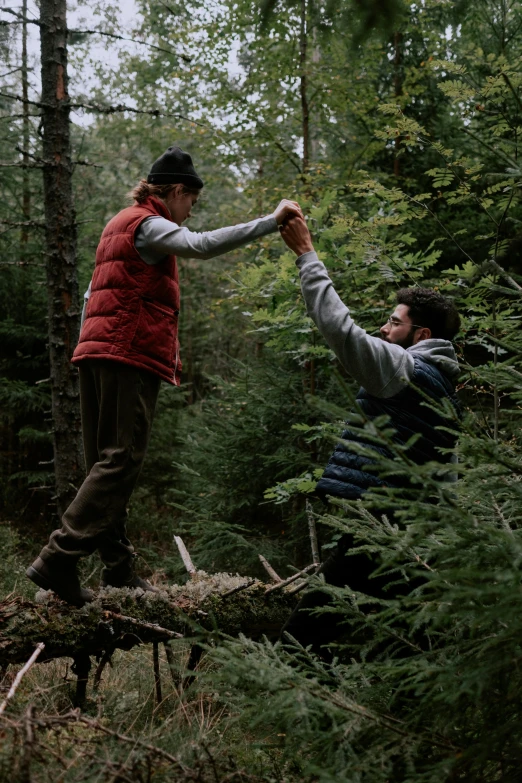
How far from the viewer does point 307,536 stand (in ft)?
19.4

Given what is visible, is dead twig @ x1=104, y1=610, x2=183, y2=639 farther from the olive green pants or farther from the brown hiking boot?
the olive green pants

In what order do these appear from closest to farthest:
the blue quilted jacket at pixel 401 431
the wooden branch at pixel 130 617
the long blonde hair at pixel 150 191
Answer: the blue quilted jacket at pixel 401 431, the wooden branch at pixel 130 617, the long blonde hair at pixel 150 191

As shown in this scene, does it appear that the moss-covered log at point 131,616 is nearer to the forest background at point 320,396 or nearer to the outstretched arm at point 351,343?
the forest background at point 320,396

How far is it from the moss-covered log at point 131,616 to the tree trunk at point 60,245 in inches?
96.3

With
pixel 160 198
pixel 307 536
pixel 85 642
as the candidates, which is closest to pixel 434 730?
pixel 85 642

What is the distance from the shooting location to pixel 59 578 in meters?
2.83

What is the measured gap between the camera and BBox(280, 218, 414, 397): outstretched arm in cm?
238

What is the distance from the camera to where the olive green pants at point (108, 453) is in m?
2.84

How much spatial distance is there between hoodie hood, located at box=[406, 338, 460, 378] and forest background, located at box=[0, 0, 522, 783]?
174 millimetres

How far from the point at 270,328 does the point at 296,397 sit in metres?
1.46

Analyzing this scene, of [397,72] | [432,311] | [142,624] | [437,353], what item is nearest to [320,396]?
[432,311]

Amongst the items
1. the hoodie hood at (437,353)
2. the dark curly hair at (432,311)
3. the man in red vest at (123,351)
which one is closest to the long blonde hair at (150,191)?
the man in red vest at (123,351)

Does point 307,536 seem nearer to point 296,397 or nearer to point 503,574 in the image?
point 296,397

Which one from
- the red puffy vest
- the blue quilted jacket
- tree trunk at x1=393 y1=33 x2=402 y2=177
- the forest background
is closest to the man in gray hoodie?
the blue quilted jacket
